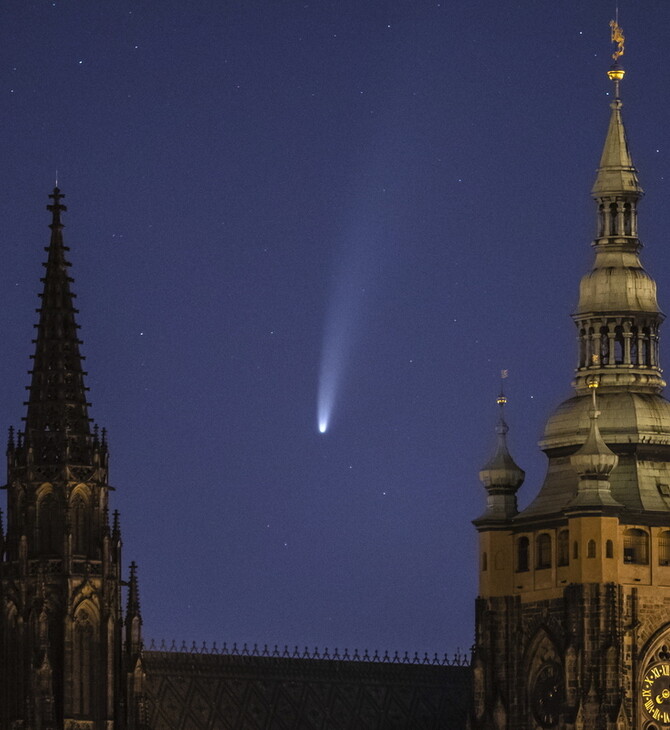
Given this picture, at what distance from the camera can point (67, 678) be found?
632 feet

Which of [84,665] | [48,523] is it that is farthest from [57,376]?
[84,665]

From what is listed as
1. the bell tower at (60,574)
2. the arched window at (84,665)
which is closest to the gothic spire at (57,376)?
the bell tower at (60,574)

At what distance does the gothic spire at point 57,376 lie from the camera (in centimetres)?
19550

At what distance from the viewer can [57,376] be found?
7736 inches

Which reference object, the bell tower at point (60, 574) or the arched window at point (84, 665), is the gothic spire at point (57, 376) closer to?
the bell tower at point (60, 574)

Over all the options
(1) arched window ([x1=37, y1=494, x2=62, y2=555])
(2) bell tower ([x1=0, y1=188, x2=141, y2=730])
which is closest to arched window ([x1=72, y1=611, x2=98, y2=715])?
(2) bell tower ([x1=0, y1=188, x2=141, y2=730])

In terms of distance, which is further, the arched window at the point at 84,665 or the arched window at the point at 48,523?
the arched window at the point at 48,523

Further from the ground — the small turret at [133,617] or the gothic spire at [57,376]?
the gothic spire at [57,376]

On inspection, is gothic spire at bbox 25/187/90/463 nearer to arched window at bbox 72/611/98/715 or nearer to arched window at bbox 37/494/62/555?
arched window at bbox 37/494/62/555

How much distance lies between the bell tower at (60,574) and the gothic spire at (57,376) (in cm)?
5

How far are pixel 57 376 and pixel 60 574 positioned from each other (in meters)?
9.32

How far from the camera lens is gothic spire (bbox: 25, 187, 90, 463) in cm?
19550

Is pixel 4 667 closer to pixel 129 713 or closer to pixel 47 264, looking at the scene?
pixel 129 713

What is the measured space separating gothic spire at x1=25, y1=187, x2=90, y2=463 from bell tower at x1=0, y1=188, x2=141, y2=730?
1.8 inches
